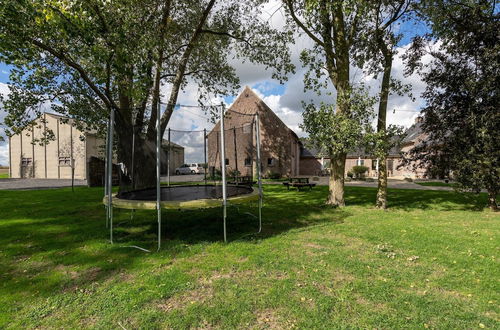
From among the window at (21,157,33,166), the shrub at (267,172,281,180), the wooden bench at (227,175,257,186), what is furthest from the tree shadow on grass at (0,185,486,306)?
the window at (21,157,33,166)

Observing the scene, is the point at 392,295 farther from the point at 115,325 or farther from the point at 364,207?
the point at 364,207

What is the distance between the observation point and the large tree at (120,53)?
585 cm

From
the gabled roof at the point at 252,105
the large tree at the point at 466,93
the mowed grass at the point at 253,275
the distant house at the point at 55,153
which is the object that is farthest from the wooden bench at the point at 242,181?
the distant house at the point at 55,153

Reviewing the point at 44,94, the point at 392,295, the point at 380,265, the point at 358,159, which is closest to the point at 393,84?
the point at 380,265

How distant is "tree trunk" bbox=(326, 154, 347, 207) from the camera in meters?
10.0

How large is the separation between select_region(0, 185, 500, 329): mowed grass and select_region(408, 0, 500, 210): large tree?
246cm

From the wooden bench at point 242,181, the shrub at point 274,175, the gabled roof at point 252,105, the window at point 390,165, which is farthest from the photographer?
the window at point 390,165

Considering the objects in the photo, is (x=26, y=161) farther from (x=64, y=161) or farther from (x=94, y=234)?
(x=94, y=234)

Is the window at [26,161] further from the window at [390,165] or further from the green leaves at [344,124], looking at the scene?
the window at [390,165]

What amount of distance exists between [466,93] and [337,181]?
5672 millimetres

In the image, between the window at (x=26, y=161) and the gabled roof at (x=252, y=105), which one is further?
the window at (x=26, y=161)

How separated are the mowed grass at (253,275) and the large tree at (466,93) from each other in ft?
8.08

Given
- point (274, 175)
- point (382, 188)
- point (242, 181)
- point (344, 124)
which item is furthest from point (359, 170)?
point (344, 124)

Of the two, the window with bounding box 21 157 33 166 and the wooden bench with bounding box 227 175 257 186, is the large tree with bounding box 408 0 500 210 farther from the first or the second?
the window with bounding box 21 157 33 166
